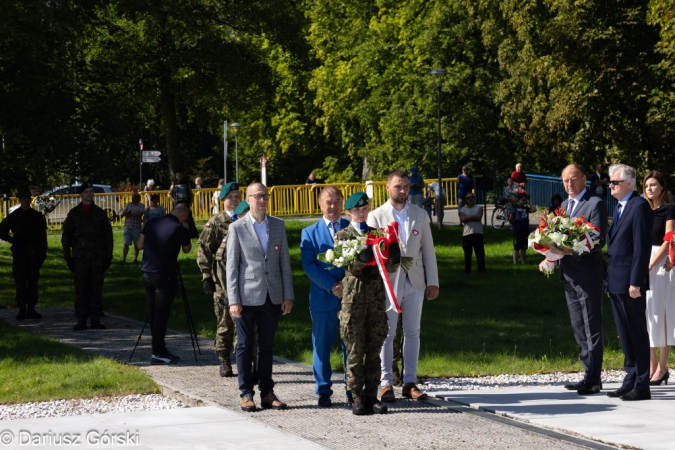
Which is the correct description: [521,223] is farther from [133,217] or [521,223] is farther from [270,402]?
[270,402]

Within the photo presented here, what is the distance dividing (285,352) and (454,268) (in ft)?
38.4

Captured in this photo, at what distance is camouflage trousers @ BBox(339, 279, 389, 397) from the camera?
8.70 metres

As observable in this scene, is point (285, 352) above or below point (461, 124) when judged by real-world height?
below

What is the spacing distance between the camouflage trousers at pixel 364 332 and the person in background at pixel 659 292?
295cm

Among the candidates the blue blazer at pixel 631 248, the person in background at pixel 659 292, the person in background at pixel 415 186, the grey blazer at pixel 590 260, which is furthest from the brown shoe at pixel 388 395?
the person in background at pixel 415 186

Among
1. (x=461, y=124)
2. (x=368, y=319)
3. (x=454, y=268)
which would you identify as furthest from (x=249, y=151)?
(x=368, y=319)

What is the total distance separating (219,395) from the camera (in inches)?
377

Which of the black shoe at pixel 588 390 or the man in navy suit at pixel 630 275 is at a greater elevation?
the man in navy suit at pixel 630 275

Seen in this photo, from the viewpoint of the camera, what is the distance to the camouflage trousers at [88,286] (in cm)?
1520

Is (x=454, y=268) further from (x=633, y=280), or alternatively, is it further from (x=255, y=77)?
(x=633, y=280)

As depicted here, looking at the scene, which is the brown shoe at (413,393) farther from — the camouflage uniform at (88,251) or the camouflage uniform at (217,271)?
the camouflage uniform at (88,251)

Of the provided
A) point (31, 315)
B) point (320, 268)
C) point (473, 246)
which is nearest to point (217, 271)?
point (320, 268)

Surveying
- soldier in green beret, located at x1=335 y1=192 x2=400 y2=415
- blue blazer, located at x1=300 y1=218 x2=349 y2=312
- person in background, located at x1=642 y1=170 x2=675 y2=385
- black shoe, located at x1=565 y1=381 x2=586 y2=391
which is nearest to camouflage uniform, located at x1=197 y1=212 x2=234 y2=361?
blue blazer, located at x1=300 y1=218 x2=349 y2=312

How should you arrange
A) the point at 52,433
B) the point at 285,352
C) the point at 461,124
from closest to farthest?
the point at 52,433, the point at 285,352, the point at 461,124
